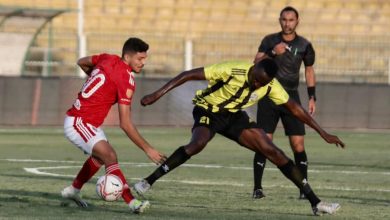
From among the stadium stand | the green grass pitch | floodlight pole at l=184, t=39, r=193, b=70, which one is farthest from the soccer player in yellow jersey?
the stadium stand

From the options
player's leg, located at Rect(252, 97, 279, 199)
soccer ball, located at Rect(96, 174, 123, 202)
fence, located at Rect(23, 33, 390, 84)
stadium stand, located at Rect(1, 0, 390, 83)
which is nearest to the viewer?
soccer ball, located at Rect(96, 174, 123, 202)

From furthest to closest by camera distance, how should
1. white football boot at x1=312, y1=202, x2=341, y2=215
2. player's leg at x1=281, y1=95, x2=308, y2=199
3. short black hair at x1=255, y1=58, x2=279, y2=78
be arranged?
player's leg at x1=281, y1=95, x2=308, y2=199 → short black hair at x1=255, y1=58, x2=279, y2=78 → white football boot at x1=312, y1=202, x2=341, y2=215

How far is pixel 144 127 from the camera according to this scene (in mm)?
26953

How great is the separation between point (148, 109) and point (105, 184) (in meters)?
16.5

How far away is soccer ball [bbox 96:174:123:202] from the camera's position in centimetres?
1046

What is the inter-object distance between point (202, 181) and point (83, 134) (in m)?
4.32

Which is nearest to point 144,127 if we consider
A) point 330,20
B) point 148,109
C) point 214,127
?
point 148,109

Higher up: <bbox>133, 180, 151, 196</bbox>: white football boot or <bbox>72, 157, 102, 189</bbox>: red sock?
<bbox>72, 157, 102, 189</bbox>: red sock

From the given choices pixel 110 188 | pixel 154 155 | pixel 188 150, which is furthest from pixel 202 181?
pixel 154 155

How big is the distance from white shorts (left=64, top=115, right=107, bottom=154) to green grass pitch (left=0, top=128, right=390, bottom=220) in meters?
0.64

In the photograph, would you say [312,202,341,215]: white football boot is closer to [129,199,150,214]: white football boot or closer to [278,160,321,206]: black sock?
[278,160,321,206]: black sock

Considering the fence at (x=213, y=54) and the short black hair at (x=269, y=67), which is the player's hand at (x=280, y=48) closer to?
the short black hair at (x=269, y=67)

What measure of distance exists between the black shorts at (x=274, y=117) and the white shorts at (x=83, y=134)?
3136mm

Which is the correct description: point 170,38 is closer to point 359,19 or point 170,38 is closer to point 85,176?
point 359,19
